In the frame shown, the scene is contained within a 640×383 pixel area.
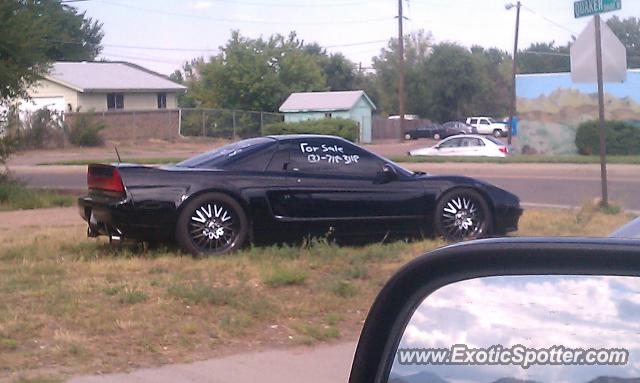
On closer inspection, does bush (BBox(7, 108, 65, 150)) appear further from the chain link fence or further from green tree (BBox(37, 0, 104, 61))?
green tree (BBox(37, 0, 104, 61))

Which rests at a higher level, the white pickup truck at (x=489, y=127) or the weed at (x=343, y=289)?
A: the white pickup truck at (x=489, y=127)

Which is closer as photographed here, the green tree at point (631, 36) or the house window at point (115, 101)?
the house window at point (115, 101)

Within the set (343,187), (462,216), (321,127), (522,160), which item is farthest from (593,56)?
(321,127)

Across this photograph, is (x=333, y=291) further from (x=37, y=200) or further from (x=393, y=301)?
(x=37, y=200)

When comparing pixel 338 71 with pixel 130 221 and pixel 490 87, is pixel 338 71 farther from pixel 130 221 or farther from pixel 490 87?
pixel 130 221

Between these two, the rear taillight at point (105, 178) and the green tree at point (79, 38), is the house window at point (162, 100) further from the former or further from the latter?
the rear taillight at point (105, 178)

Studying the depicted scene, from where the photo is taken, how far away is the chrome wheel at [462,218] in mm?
11375

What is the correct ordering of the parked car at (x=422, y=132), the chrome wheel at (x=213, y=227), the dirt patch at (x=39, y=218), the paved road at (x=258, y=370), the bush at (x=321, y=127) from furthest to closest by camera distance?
the parked car at (x=422, y=132)
the bush at (x=321, y=127)
the dirt patch at (x=39, y=218)
the chrome wheel at (x=213, y=227)
the paved road at (x=258, y=370)

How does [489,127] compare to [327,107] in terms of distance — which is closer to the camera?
[327,107]

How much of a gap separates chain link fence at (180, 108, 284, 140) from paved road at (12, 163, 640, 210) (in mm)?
23205

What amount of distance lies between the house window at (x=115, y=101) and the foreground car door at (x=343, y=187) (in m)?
51.7

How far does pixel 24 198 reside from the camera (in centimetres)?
1894

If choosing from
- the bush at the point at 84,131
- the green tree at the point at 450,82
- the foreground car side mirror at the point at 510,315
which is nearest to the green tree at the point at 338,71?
the green tree at the point at 450,82

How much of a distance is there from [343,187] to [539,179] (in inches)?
572
